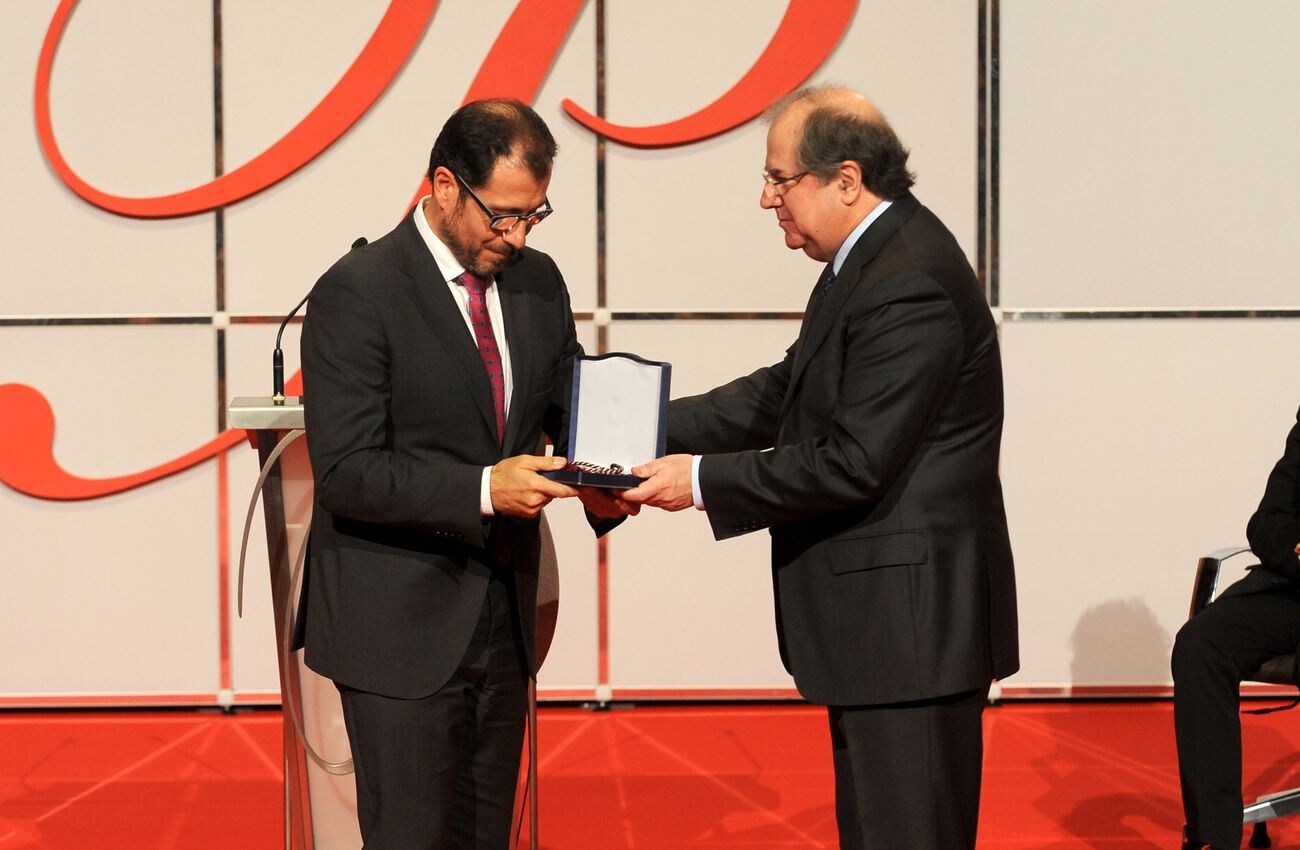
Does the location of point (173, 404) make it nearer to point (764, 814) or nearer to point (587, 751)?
point (587, 751)

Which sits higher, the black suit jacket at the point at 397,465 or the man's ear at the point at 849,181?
the man's ear at the point at 849,181

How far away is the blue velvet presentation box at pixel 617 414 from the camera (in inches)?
103

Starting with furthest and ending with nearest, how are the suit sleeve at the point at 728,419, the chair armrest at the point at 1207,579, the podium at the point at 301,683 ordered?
the chair armrest at the point at 1207,579
the suit sleeve at the point at 728,419
the podium at the point at 301,683

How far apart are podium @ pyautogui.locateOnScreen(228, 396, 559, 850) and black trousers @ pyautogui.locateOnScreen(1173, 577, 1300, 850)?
164 cm

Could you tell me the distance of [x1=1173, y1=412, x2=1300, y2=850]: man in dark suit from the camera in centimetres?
339

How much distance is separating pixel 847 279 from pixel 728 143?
7.91 ft

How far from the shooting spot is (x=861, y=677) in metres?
2.47

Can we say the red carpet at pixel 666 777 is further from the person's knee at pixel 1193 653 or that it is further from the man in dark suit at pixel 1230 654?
the person's knee at pixel 1193 653

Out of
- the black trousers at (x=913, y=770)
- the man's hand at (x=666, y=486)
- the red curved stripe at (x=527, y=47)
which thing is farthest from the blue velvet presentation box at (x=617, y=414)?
the red curved stripe at (x=527, y=47)

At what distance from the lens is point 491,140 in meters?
2.42

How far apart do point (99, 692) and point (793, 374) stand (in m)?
3.40

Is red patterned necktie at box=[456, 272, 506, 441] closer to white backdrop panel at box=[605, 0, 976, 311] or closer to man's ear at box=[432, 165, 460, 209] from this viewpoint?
man's ear at box=[432, 165, 460, 209]

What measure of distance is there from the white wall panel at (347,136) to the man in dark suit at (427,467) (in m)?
2.31

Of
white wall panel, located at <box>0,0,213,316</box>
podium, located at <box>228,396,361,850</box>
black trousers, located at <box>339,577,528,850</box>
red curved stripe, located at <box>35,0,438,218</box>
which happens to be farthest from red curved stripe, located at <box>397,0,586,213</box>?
black trousers, located at <box>339,577,528,850</box>
